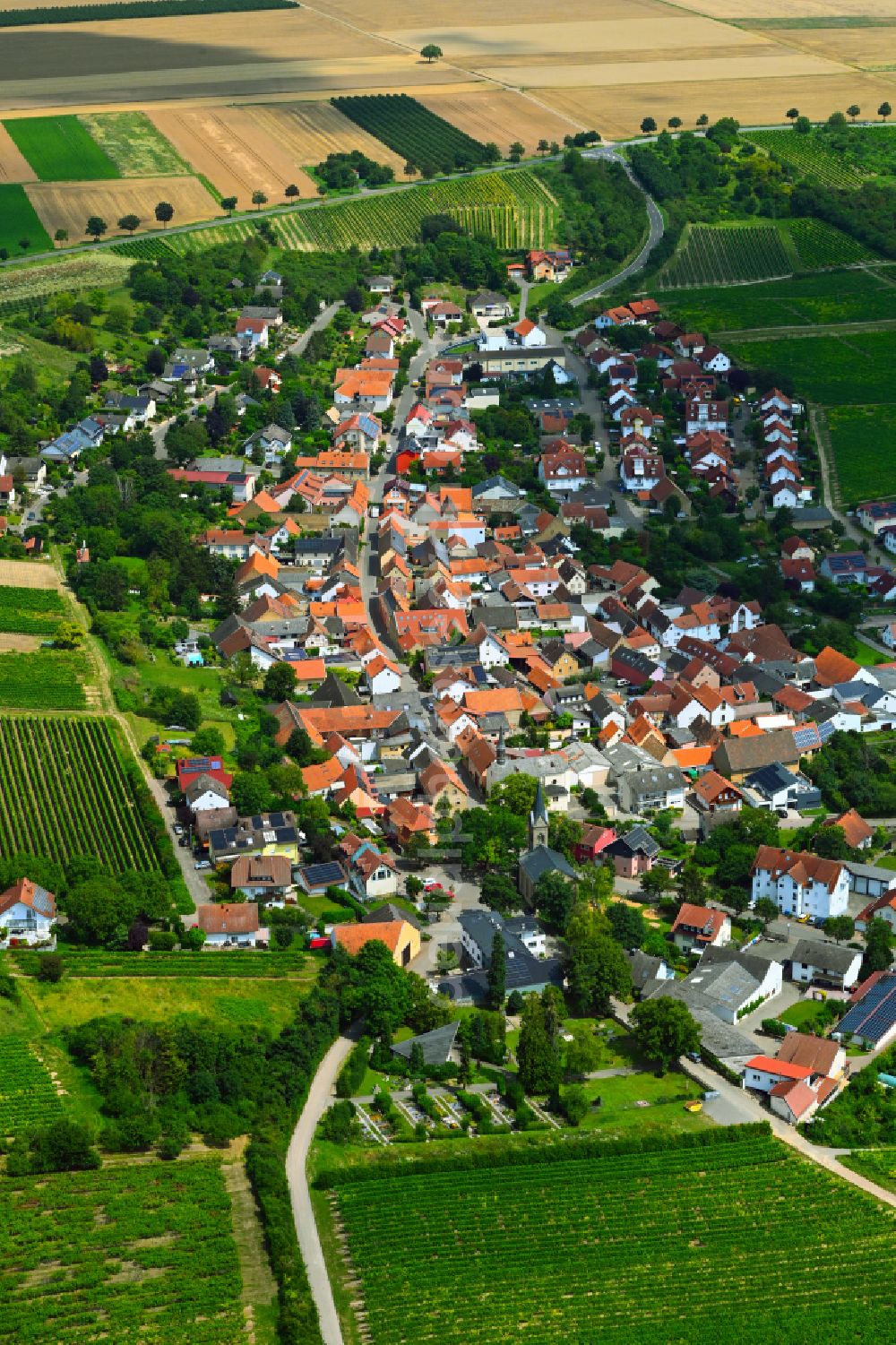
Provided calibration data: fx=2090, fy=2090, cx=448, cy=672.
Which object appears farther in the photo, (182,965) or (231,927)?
(231,927)

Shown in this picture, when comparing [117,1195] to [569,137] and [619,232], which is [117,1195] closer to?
[619,232]

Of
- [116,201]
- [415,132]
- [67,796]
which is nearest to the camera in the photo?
[67,796]

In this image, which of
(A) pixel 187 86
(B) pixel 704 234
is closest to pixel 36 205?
(A) pixel 187 86

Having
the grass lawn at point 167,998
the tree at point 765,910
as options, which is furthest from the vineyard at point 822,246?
the grass lawn at point 167,998

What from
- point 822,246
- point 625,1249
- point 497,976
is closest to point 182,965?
point 497,976

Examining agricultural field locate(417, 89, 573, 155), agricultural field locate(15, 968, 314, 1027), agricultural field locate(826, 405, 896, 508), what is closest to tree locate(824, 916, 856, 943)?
agricultural field locate(15, 968, 314, 1027)

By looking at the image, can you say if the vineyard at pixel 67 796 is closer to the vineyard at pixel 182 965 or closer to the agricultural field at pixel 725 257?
the vineyard at pixel 182 965

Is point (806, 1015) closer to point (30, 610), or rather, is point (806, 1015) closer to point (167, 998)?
point (167, 998)
